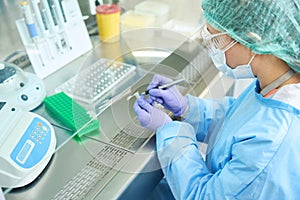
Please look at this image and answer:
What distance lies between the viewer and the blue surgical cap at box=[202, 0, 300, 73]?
82 cm

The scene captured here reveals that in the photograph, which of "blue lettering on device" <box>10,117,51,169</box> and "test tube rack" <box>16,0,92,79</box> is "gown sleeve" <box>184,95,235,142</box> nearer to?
"blue lettering on device" <box>10,117,51,169</box>

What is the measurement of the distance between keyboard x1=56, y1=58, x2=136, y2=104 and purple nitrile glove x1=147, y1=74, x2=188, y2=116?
0.71ft

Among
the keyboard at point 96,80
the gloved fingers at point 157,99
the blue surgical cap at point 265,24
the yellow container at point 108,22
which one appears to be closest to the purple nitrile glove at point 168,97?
the gloved fingers at point 157,99

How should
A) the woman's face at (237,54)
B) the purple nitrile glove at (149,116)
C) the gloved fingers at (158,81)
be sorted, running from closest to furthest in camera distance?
1. the woman's face at (237,54)
2. the purple nitrile glove at (149,116)
3. the gloved fingers at (158,81)

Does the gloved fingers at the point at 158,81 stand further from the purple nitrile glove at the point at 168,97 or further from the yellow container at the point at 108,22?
the yellow container at the point at 108,22

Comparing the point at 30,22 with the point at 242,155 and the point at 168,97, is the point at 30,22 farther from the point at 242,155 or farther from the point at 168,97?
the point at 242,155

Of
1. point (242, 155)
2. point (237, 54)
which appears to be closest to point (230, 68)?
point (237, 54)

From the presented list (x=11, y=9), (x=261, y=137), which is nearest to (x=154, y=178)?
(x=261, y=137)

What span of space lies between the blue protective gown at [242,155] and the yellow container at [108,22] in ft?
2.50

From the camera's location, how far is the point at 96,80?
1.38 metres

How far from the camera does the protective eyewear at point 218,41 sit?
0.94m

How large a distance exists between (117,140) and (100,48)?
660 millimetres

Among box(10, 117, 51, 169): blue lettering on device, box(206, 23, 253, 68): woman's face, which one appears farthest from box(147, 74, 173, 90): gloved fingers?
box(10, 117, 51, 169): blue lettering on device

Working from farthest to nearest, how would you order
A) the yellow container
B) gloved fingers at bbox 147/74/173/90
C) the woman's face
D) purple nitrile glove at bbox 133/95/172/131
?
the yellow container
gloved fingers at bbox 147/74/173/90
purple nitrile glove at bbox 133/95/172/131
the woman's face
